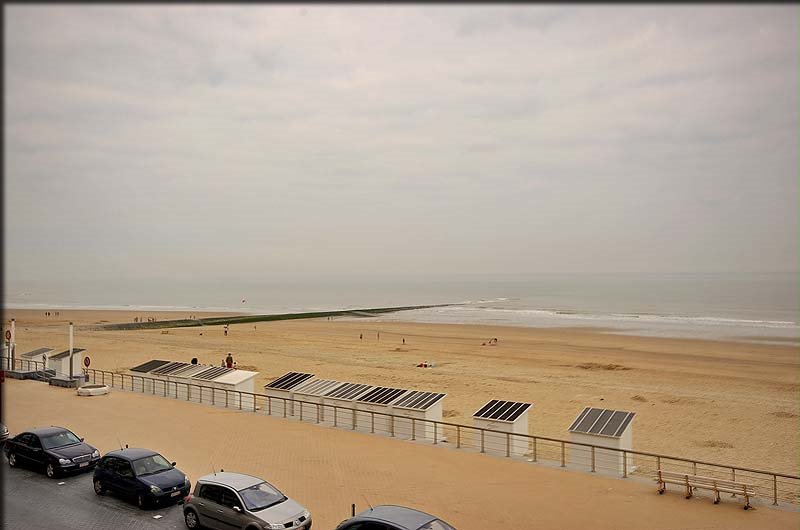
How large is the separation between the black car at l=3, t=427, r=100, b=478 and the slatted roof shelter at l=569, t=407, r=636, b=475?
12.2 metres

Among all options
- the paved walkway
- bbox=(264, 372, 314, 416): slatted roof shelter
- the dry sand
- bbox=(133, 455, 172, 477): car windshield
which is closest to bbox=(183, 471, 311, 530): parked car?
the paved walkway

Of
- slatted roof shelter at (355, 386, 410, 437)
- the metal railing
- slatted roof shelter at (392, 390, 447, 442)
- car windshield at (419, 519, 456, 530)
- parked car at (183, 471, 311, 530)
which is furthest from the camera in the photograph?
slatted roof shelter at (355, 386, 410, 437)

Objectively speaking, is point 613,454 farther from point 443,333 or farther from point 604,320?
point 604,320

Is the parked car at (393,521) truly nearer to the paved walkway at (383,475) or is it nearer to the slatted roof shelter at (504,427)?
the paved walkway at (383,475)

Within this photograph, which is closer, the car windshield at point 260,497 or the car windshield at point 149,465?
the car windshield at point 260,497

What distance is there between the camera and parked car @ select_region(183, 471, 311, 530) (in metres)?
10.4

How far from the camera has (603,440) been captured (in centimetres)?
1445

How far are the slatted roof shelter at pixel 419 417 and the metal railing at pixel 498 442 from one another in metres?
0.03

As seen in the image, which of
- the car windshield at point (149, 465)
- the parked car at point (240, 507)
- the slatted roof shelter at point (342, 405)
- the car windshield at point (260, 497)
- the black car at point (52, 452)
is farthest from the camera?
the slatted roof shelter at point (342, 405)

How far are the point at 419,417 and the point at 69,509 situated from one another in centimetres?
905

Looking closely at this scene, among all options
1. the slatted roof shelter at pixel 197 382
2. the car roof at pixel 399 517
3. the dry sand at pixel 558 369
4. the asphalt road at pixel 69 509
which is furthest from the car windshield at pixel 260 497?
the dry sand at pixel 558 369

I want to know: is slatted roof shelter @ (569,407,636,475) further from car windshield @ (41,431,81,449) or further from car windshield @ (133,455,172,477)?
car windshield @ (41,431,81,449)

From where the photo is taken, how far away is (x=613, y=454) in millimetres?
14297

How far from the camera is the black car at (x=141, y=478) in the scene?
12055 millimetres
